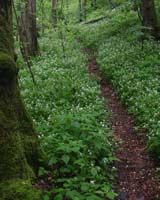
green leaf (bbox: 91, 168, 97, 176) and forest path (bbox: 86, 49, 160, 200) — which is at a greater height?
green leaf (bbox: 91, 168, 97, 176)

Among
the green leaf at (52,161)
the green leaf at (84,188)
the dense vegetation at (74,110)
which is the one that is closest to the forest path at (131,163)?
the dense vegetation at (74,110)

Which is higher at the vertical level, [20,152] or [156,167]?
[20,152]

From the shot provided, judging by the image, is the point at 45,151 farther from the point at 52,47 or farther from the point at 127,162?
the point at 52,47

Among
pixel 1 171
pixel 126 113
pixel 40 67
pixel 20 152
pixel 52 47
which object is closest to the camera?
pixel 1 171

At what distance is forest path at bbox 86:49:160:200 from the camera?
7523mm

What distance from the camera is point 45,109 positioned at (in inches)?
472

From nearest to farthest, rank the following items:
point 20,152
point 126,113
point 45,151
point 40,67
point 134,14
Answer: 1. point 20,152
2. point 45,151
3. point 126,113
4. point 40,67
5. point 134,14

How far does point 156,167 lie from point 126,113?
4.48m

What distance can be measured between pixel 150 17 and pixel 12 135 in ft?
56.3

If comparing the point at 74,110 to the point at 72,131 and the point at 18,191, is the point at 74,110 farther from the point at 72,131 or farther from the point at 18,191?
the point at 18,191

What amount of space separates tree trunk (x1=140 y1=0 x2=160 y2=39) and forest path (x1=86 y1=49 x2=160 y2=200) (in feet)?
30.8

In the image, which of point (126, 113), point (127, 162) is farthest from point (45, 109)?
point (127, 162)

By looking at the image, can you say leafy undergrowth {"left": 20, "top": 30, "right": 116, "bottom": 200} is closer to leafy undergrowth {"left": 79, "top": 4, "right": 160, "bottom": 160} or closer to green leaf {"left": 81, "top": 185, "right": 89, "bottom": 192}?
green leaf {"left": 81, "top": 185, "right": 89, "bottom": 192}

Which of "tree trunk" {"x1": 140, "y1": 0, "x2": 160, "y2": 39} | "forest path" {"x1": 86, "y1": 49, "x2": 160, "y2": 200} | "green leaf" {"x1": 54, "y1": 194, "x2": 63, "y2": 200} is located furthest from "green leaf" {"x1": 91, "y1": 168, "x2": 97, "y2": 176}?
"tree trunk" {"x1": 140, "y1": 0, "x2": 160, "y2": 39}
